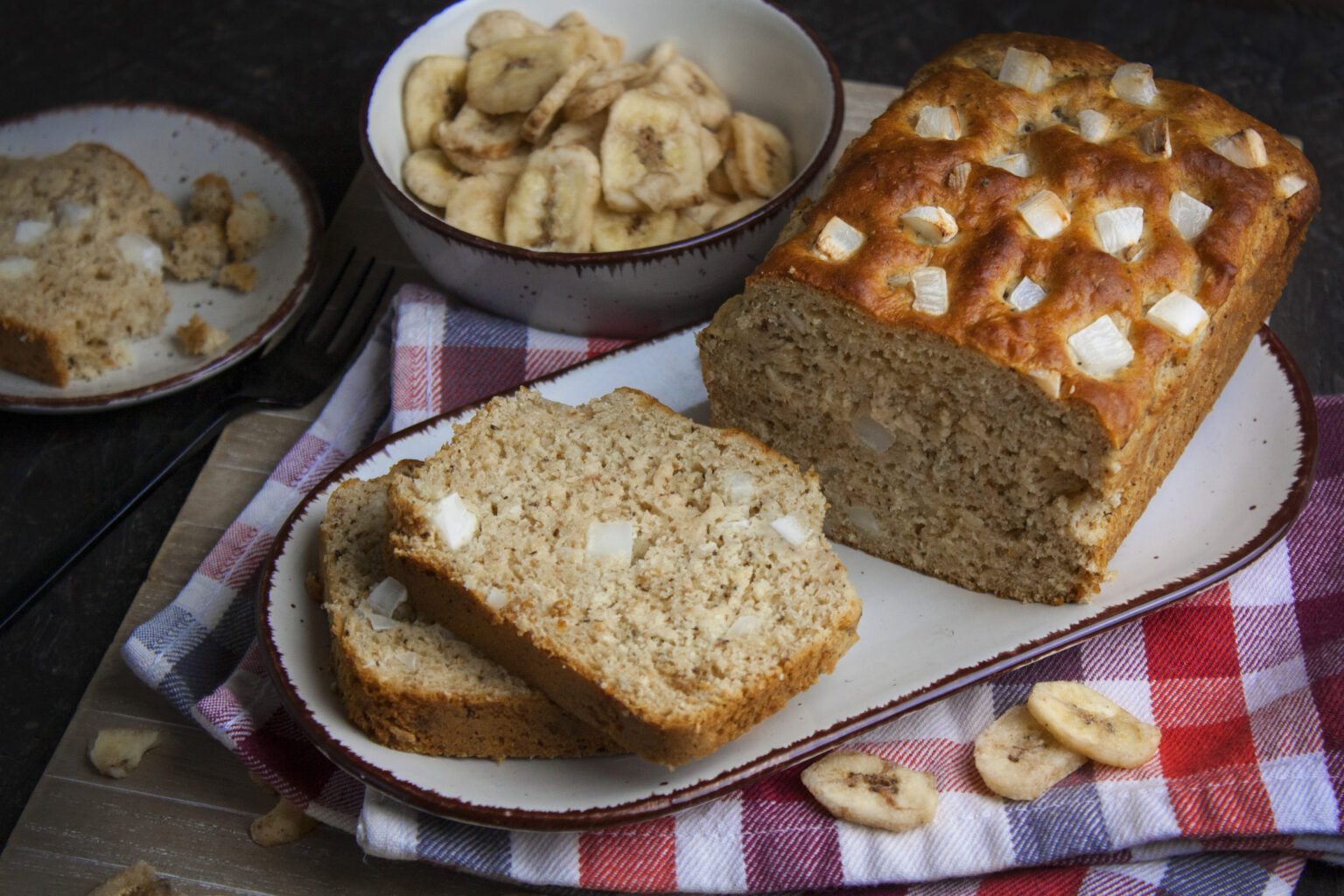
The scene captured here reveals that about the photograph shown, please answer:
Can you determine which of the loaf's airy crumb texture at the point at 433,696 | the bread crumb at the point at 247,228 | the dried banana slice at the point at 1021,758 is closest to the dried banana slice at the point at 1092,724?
the dried banana slice at the point at 1021,758

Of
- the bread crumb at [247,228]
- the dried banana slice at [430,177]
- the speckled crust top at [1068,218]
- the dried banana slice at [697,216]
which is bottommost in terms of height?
the bread crumb at [247,228]

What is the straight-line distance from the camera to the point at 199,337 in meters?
3.74

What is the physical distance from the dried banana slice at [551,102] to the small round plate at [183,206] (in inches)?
31.3

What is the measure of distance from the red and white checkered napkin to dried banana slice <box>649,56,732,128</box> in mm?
1946

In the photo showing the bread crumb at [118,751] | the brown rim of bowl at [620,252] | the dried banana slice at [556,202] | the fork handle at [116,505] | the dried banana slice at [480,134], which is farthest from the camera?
the dried banana slice at [480,134]

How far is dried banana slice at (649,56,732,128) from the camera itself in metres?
3.86

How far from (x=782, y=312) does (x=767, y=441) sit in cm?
43

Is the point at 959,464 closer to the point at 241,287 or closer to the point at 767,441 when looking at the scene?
the point at 767,441

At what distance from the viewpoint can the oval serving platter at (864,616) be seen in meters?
2.51

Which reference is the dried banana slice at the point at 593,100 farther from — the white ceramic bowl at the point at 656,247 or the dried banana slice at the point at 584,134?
the white ceramic bowl at the point at 656,247

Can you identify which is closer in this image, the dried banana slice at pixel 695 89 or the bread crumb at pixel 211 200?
the dried banana slice at pixel 695 89

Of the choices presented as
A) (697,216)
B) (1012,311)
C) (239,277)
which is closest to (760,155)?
(697,216)

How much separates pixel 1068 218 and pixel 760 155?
1.30 meters

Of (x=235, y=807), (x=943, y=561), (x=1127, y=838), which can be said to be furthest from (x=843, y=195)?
(x=235, y=807)
